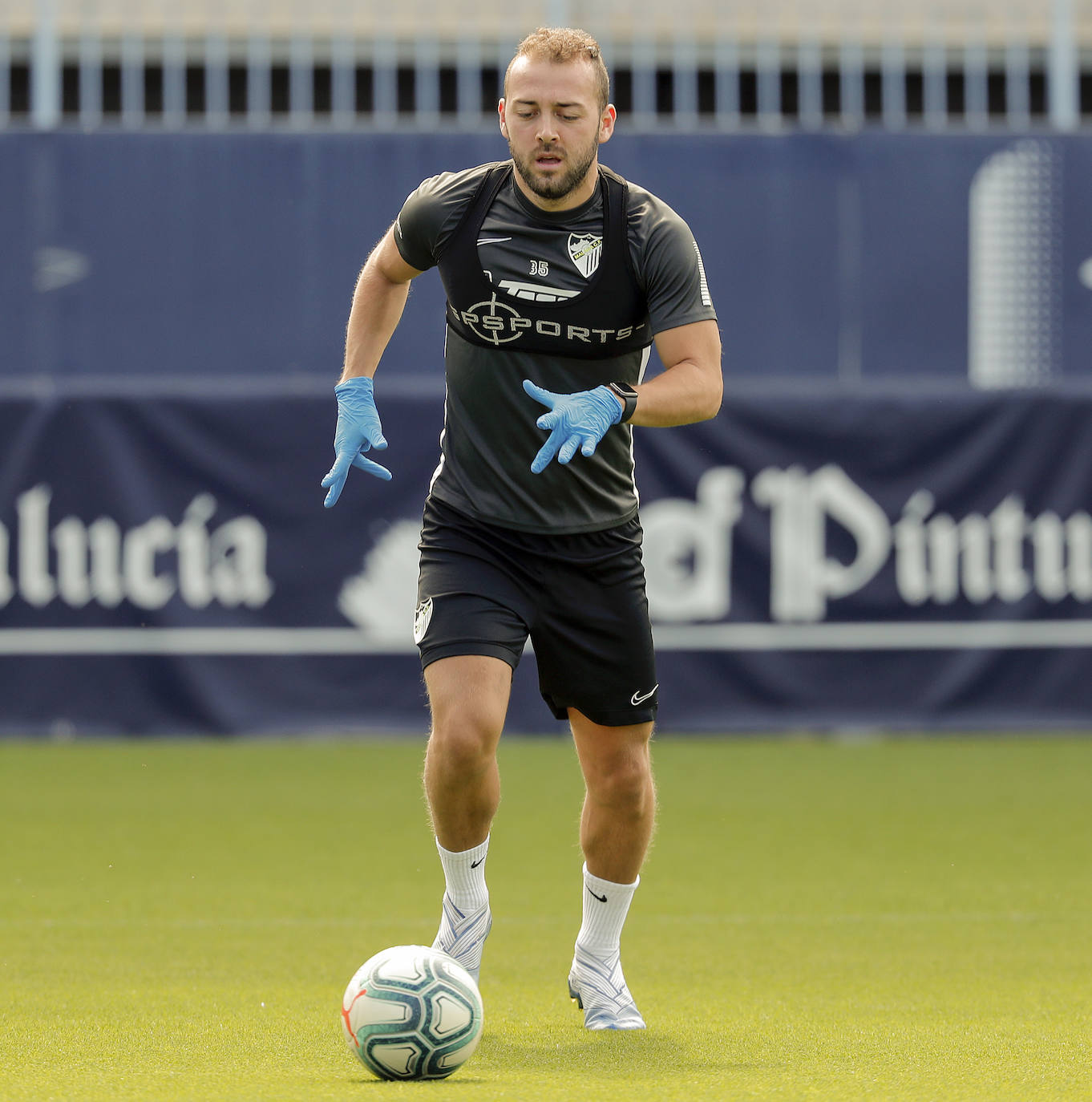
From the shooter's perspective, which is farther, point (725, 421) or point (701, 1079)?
point (725, 421)

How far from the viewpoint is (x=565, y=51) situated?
4.28 metres

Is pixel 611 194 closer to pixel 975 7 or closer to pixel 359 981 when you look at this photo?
pixel 359 981

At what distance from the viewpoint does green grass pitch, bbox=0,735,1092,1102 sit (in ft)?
12.8

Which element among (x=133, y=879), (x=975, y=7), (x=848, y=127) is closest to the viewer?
(x=133, y=879)

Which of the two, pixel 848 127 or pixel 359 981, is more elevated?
pixel 848 127

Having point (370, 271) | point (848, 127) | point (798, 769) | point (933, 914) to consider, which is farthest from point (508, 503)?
point (848, 127)

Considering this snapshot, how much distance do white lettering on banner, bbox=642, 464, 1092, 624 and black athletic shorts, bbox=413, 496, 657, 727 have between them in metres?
5.87

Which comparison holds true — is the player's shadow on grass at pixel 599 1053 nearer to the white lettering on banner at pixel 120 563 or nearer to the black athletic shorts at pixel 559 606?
the black athletic shorts at pixel 559 606

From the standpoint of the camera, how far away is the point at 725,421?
34.3ft

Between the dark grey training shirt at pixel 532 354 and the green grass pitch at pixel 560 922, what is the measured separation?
1213mm

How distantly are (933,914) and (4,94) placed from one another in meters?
9.29

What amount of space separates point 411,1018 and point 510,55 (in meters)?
9.97

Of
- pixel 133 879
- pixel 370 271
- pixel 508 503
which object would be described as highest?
pixel 370 271

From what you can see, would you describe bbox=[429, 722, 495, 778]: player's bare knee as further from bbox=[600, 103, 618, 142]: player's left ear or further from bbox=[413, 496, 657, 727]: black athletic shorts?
bbox=[600, 103, 618, 142]: player's left ear
